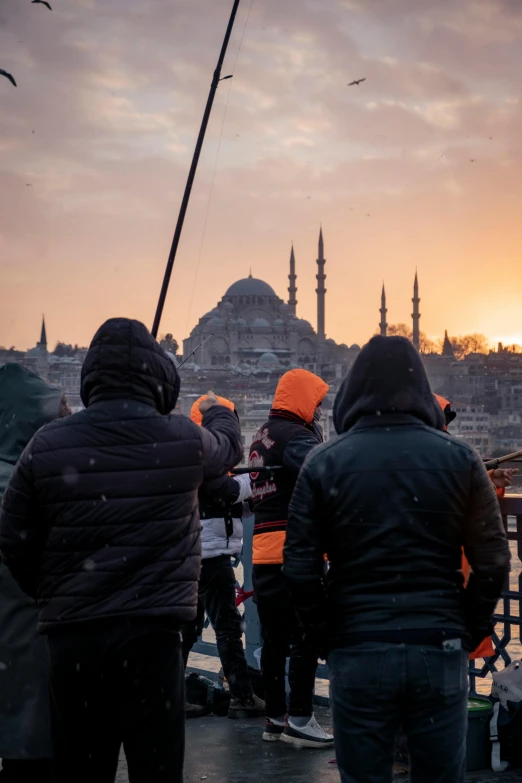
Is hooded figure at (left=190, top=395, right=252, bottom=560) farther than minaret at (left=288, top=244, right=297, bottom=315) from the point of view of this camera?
No

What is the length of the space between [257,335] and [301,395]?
102781mm

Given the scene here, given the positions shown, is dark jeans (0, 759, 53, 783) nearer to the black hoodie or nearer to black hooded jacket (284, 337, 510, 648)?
black hooded jacket (284, 337, 510, 648)

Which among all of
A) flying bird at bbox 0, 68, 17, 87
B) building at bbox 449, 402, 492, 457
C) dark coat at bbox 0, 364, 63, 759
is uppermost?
flying bird at bbox 0, 68, 17, 87

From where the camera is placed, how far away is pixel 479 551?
203cm

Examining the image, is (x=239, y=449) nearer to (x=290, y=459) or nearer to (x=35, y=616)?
(x=35, y=616)

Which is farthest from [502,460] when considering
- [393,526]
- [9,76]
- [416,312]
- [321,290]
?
Result: [321,290]

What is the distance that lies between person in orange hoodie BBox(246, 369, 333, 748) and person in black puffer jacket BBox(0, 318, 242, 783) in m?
1.13

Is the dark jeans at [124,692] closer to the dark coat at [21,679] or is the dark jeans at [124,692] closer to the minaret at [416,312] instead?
the dark coat at [21,679]

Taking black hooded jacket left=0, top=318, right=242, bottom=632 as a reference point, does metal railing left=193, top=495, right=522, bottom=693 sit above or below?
below

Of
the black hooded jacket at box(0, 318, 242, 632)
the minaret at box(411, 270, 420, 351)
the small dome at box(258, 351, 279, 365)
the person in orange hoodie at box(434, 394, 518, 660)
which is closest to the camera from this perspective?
the black hooded jacket at box(0, 318, 242, 632)

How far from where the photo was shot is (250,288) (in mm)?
107562

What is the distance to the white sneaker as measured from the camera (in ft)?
10.8

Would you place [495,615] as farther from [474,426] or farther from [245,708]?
[474,426]

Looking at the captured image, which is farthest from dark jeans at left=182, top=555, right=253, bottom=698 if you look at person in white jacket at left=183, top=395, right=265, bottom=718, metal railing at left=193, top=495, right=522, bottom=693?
metal railing at left=193, top=495, right=522, bottom=693
